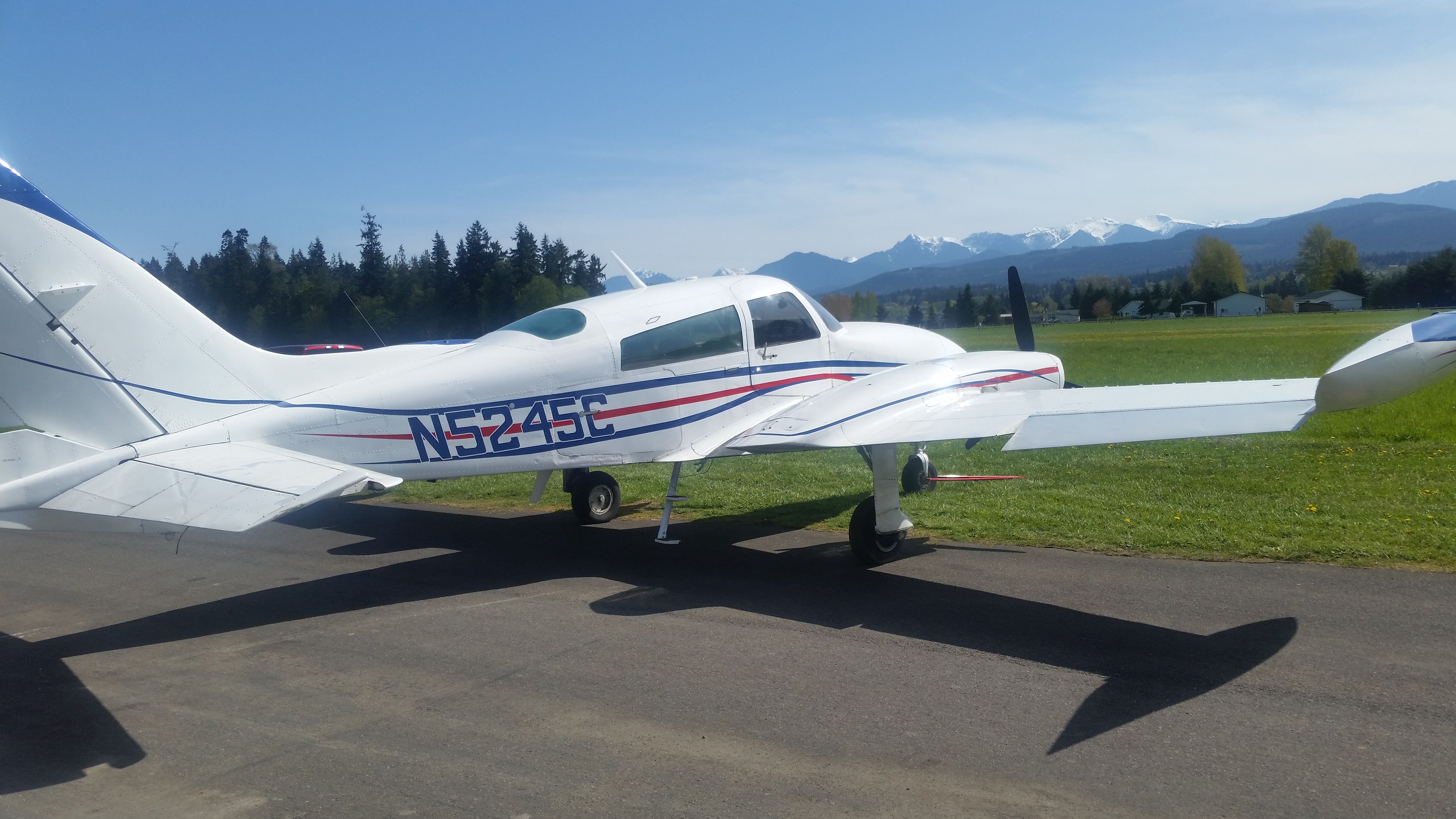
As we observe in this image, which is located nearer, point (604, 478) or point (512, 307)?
point (604, 478)

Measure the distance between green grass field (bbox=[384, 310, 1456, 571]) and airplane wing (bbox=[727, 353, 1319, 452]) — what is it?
4.96 feet

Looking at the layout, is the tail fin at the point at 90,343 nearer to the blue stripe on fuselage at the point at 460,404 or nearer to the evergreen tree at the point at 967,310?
the blue stripe on fuselage at the point at 460,404

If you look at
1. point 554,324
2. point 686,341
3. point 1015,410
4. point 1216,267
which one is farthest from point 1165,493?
point 1216,267

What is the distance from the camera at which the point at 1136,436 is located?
6.77m

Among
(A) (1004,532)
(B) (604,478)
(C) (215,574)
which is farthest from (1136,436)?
(C) (215,574)

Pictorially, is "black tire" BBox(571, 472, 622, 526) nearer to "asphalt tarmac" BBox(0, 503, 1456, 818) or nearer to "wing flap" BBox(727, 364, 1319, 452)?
"asphalt tarmac" BBox(0, 503, 1456, 818)

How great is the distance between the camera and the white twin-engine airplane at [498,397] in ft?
20.4

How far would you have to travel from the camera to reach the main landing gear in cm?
1103

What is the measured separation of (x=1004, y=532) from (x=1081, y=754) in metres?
4.97

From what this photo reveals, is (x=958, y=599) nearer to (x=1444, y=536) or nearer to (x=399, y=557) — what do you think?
(x=1444, y=536)

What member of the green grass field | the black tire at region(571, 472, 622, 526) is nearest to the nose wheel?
the black tire at region(571, 472, 622, 526)

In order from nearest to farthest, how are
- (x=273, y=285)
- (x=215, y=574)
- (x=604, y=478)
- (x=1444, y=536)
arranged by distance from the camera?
(x=1444, y=536) < (x=215, y=574) < (x=604, y=478) < (x=273, y=285)

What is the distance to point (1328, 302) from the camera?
58781 mm

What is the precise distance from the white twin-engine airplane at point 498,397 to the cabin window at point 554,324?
0.08 feet
